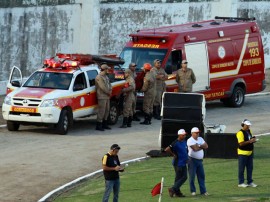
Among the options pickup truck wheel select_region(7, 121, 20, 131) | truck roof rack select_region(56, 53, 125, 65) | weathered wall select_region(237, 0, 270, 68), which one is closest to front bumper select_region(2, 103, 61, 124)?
pickup truck wheel select_region(7, 121, 20, 131)

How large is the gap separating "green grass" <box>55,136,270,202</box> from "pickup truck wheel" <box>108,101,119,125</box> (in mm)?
5282

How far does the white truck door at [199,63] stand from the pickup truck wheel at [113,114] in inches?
137

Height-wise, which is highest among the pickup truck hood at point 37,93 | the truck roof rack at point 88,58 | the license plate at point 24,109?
the truck roof rack at point 88,58

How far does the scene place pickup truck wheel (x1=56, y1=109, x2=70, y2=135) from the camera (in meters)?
27.9

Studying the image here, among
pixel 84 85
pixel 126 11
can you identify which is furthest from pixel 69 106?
pixel 126 11

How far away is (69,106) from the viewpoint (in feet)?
92.7

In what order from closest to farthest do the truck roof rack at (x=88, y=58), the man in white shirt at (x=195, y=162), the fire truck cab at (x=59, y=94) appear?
the man in white shirt at (x=195, y=162), the fire truck cab at (x=59, y=94), the truck roof rack at (x=88, y=58)

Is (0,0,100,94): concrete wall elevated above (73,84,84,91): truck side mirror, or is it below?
above

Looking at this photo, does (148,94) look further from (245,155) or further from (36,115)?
(245,155)


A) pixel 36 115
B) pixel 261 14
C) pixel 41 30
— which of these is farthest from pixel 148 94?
pixel 261 14

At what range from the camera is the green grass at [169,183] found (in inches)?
805

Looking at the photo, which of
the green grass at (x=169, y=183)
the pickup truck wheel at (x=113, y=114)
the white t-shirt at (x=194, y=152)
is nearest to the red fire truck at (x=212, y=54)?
the pickup truck wheel at (x=113, y=114)

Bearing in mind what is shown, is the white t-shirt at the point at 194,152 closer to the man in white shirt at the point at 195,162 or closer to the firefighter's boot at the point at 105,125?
the man in white shirt at the point at 195,162

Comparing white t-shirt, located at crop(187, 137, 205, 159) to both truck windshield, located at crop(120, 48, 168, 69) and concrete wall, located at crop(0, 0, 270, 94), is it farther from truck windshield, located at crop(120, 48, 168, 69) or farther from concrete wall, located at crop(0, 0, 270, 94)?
concrete wall, located at crop(0, 0, 270, 94)
